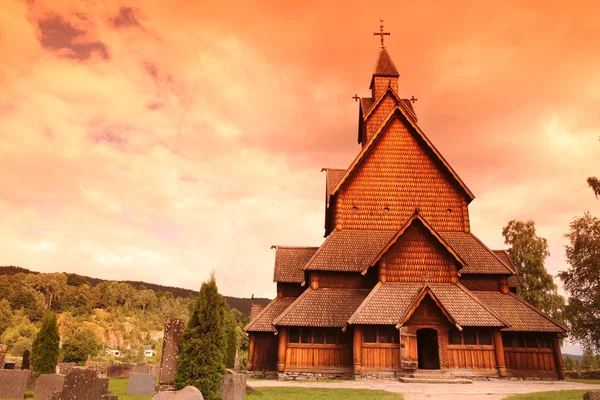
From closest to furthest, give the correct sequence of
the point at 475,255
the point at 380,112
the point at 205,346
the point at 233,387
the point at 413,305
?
1. the point at 205,346
2. the point at 233,387
3. the point at 413,305
4. the point at 475,255
5. the point at 380,112

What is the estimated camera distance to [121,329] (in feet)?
291

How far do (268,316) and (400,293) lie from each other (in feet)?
23.5

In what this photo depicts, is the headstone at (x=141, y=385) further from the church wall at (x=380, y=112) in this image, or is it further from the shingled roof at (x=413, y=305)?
the church wall at (x=380, y=112)

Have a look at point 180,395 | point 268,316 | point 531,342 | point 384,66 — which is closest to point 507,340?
point 531,342

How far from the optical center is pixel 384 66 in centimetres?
3008

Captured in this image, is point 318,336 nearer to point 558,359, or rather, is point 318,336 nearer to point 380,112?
point 558,359

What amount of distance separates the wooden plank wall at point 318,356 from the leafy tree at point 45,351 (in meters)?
10.1

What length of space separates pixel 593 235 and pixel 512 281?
892 cm

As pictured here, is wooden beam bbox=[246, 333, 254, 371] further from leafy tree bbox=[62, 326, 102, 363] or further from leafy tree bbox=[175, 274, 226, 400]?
leafy tree bbox=[62, 326, 102, 363]

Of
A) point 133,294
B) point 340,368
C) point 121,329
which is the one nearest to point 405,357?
point 340,368

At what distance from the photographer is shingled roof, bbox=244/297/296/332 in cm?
2067

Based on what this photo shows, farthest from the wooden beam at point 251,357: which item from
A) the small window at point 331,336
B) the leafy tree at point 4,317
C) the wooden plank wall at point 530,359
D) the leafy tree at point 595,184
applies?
the leafy tree at point 4,317

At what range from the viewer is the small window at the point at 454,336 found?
1867 cm

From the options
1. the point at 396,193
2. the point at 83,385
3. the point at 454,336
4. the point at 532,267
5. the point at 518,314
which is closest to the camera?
the point at 83,385
